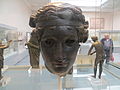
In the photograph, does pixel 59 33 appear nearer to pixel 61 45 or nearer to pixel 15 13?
pixel 61 45

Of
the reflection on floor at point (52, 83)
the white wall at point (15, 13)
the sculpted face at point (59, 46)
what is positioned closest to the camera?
the sculpted face at point (59, 46)

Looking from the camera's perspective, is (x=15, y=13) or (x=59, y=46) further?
(x=15, y=13)

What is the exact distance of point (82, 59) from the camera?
136 inches

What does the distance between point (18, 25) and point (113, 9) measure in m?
3.04

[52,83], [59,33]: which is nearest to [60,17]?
[59,33]

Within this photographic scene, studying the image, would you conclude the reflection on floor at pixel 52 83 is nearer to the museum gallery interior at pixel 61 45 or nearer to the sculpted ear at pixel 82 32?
the museum gallery interior at pixel 61 45

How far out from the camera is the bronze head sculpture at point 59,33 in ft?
2.34

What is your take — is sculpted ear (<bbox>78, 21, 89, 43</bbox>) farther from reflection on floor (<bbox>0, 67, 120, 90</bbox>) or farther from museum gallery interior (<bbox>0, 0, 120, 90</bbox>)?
reflection on floor (<bbox>0, 67, 120, 90</bbox>)

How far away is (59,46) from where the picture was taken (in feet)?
2.34

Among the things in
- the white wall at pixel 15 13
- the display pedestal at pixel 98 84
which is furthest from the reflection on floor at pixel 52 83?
the white wall at pixel 15 13

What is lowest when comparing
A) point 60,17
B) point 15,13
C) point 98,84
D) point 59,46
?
point 98,84

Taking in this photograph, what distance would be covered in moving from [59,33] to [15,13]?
414 centimetres

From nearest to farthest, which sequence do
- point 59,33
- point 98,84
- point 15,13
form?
point 59,33, point 98,84, point 15,13

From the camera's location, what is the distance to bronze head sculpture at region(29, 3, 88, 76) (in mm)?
714
